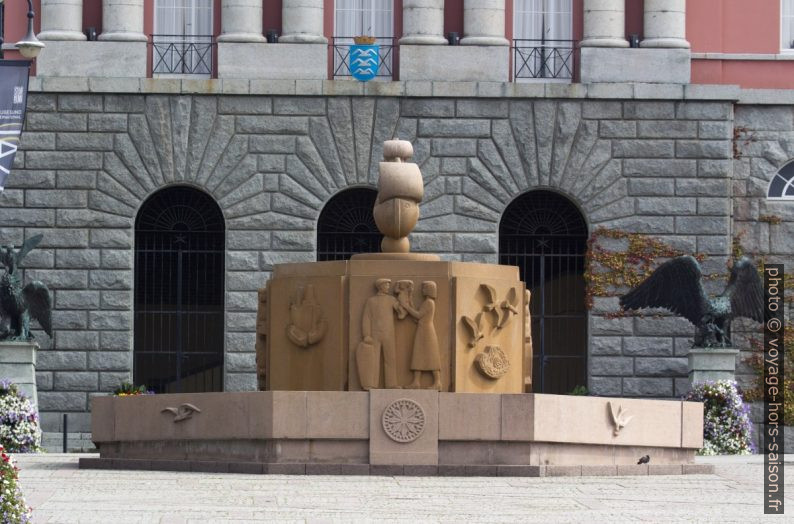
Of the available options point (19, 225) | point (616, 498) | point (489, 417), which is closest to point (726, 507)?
point (616, 498)

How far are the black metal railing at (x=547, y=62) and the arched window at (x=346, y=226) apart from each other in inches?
140

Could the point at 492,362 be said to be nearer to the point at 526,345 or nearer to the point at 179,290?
the point at 526,345

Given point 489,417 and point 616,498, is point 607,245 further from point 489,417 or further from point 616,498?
point 616,498

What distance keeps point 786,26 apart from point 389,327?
16.7 meters

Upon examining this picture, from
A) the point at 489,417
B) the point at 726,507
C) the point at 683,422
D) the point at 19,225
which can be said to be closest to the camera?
the point at 726,507

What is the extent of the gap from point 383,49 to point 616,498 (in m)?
19.4

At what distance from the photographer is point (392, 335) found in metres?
31.0

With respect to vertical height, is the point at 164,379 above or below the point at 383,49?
below

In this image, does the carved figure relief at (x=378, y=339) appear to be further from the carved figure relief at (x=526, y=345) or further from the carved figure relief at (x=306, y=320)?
the carved figure relief at (x=526, y=345)

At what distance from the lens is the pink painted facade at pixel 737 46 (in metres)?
44.7

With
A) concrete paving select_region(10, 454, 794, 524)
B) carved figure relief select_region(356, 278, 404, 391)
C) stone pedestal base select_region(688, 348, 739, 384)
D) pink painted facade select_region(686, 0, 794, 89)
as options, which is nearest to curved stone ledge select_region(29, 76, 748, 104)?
pink painted facade select_region(686, 0, 794, 89)

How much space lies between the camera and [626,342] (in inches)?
1714

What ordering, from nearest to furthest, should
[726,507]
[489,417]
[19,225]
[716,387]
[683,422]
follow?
[726,507] < [489,417] < [683,422] < [716,387] < [19,225]

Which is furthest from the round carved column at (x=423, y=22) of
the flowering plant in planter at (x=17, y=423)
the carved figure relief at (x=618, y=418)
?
the carved figure relief at (x=618, y=418)
